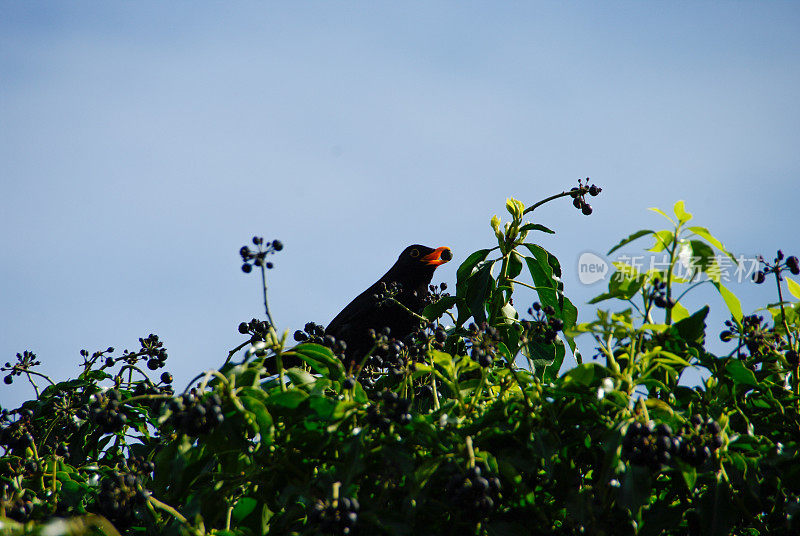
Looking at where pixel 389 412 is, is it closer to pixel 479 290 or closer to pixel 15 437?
pixel 15 437

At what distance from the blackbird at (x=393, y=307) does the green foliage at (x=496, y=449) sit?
8.12 feet

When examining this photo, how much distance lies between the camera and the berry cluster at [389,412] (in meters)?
1.48

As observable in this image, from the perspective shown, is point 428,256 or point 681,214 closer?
point 681,214

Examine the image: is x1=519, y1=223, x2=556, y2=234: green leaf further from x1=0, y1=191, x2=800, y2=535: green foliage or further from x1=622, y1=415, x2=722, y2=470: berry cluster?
x1=622, y1=415, x2=722, y2=470: berry cluster

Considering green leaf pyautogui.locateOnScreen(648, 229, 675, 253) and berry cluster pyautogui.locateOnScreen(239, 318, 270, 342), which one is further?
berry cluster pyautogui.locateOnScreen(239, 318, 270, 342)

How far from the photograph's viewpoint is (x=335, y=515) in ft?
4.45

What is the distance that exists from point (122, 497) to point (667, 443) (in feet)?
3.76

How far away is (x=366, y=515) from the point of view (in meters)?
1.45

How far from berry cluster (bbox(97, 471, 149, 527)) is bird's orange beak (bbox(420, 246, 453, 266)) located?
419cm

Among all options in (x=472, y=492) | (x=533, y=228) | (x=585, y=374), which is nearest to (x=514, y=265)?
(x=533, y=228)

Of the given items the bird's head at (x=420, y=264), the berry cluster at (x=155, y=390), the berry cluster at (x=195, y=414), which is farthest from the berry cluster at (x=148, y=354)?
the bird's head at (x=420, y=264)

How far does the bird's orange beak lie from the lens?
5.70 meters

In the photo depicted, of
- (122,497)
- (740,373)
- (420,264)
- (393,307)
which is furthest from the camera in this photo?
(420,264)

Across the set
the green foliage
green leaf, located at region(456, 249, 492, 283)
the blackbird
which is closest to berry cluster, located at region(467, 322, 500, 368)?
the green foliage
